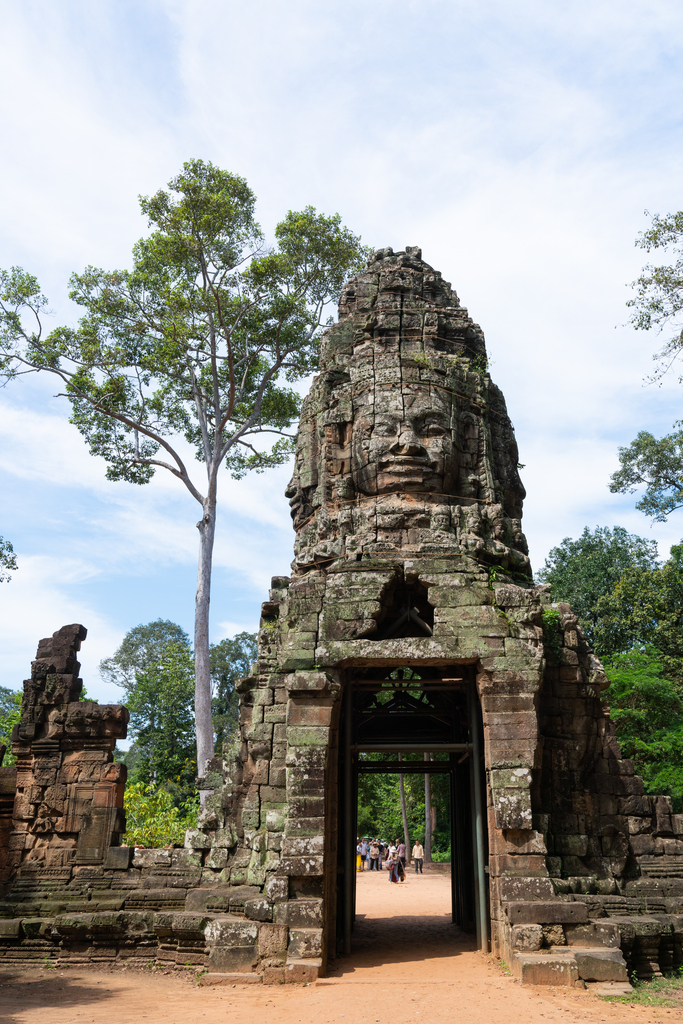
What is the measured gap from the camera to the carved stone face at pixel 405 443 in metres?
11.4

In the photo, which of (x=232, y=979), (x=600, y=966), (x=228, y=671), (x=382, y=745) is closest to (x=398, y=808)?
(x=228, y=671)

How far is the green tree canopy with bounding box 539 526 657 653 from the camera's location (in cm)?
2752

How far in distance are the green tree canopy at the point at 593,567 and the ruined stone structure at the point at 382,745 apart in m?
15.9

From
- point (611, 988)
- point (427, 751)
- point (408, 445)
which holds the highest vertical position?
point (408, 445)

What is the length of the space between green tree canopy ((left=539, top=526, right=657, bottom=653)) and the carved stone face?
1647 cm

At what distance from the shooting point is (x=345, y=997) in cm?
770

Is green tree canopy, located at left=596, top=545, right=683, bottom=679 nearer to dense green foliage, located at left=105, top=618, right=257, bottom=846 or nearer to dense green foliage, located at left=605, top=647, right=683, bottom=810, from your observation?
dense green foliage, located at left=605, top=647, right=683, bottom=810

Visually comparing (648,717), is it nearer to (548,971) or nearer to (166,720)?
(548,971)

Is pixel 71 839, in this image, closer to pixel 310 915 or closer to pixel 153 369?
pixel 310 915

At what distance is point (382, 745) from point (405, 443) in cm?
425

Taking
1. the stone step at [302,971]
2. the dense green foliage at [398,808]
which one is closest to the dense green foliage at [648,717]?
the dense green foliage at [398,808]

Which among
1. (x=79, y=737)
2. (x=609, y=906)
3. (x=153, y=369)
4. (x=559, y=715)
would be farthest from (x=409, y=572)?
(x=153, y=369)

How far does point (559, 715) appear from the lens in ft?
34.4

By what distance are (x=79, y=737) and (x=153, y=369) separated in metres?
12.1
